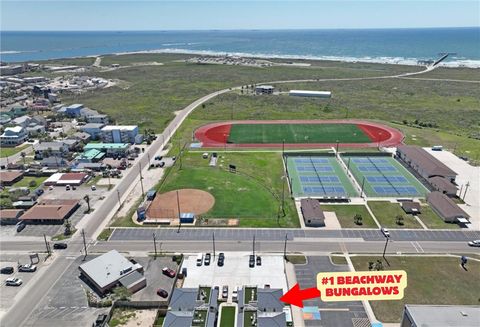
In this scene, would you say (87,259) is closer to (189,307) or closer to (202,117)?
(189,307)

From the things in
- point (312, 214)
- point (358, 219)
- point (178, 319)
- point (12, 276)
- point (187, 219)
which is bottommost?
point (12, 276)

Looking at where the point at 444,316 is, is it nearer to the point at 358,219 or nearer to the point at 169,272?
the point at 358,219

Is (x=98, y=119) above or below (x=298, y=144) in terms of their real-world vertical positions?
above

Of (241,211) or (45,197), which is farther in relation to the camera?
(45,197)

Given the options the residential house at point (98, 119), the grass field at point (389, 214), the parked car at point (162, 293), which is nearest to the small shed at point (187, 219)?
the parked car at point (162, 293)

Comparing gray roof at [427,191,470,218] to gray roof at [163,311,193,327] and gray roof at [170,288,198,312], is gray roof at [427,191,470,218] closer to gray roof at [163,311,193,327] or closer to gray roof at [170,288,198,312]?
gray roof at [170,288,198,312]

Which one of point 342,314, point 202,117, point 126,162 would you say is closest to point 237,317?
point 342,314

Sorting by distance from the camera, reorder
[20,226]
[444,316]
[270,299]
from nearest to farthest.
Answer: [444,316] → [270,299] → [20,226]

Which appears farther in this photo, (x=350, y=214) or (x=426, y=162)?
(x=426, y=162)

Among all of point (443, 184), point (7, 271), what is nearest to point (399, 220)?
point (443, 184)
